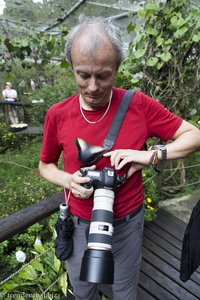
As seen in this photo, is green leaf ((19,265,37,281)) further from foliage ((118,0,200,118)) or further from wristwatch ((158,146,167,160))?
foliage ((118,0,200,118))

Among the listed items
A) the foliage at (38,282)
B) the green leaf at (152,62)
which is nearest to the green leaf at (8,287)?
the foliage at (38,282)

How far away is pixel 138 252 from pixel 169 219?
1.62m

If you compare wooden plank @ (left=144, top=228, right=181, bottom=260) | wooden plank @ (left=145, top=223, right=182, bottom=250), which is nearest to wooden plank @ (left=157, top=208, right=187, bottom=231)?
wooden plank @ (left=145, top=223, right=182, bottom=250)

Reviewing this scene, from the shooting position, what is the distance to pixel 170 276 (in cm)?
209

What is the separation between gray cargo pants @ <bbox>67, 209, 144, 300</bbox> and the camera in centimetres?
126

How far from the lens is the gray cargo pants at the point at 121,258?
1262 millimetres

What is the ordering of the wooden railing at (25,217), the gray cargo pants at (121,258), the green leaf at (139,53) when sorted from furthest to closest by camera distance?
the green leaf at (139,53) → the wooden railing at (25,217) → the gray cargo pants at (121,258)

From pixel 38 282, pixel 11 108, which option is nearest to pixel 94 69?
pixel 38 282

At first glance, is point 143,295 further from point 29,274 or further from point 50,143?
point 50,143

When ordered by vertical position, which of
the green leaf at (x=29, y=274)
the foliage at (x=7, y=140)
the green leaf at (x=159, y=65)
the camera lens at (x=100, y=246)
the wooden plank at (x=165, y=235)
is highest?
the green leaf at (x=159, y=65)

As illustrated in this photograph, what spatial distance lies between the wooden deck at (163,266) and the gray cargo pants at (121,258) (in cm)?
62

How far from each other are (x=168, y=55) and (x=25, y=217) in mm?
1946

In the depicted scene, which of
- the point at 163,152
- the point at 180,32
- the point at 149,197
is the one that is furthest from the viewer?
the point at 149,197

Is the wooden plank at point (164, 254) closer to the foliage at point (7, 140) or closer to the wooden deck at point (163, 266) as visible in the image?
the wooden deck at point (163, 266)
